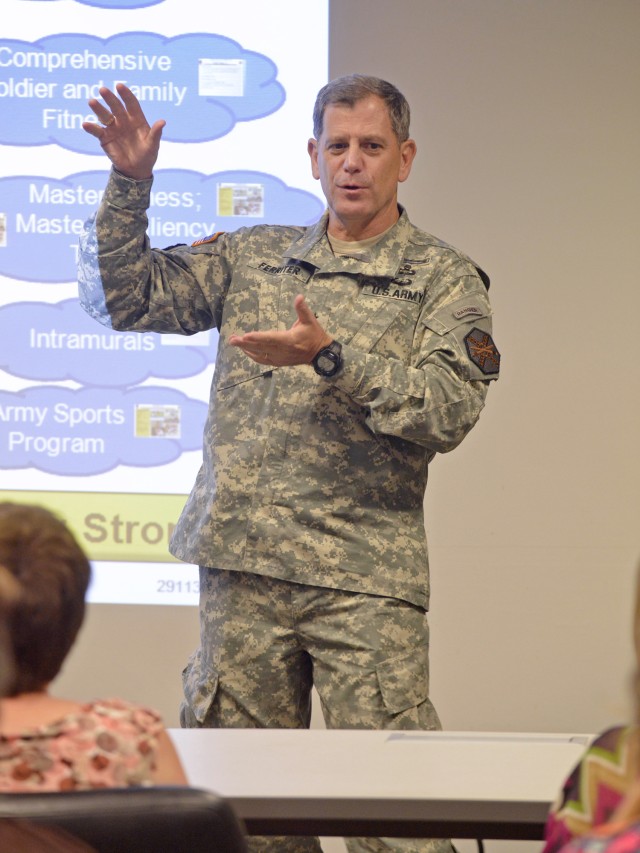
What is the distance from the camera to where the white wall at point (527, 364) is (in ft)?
12.0

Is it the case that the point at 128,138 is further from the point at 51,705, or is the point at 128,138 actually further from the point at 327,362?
the point at 51,705

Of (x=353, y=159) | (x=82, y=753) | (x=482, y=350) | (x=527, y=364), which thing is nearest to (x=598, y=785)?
(x=82, y=753)

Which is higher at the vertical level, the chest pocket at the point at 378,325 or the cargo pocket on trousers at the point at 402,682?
the chest pocket at the point at 378,325

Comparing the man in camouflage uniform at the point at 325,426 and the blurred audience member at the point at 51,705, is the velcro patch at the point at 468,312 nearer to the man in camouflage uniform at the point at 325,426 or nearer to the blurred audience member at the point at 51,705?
the man in camouflage uniform at the point at 325,426

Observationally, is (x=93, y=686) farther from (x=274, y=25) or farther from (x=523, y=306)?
(x=274, y=25)

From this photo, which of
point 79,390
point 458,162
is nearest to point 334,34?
point 458,162

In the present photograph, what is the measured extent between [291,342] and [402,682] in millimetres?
713

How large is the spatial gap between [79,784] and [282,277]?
143cm

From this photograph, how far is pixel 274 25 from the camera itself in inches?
137

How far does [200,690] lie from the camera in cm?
232

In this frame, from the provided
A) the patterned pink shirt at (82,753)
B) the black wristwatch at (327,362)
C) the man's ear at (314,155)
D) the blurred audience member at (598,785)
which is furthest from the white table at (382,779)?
the man's ear at (314,155)

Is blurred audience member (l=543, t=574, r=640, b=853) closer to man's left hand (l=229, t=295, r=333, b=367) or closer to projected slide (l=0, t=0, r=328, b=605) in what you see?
man's left hand (l=229, t=295, r=333, b=367)

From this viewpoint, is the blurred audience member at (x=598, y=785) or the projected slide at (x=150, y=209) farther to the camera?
the projected slide at (x=150, y=209)

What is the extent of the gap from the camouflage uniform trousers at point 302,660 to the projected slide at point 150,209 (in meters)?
1.20
